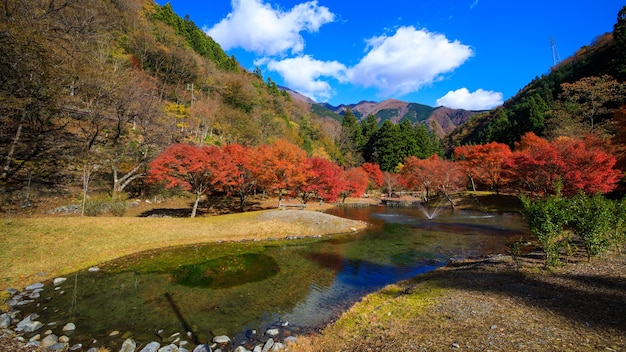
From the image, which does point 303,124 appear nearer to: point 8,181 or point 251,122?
point 251,122

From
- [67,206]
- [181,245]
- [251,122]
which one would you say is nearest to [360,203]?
[251,122]

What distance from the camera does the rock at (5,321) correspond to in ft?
26.7

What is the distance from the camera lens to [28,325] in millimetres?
8219

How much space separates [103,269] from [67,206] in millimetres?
16430

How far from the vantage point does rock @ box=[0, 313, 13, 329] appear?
8124 millimetres

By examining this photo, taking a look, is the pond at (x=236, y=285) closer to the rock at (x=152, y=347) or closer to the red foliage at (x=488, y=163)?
the rock at (x=152, y=347)

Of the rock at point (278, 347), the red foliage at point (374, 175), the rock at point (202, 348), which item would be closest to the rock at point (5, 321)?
the rock at point (202, 348)

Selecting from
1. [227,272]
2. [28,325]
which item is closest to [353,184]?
[227,272]

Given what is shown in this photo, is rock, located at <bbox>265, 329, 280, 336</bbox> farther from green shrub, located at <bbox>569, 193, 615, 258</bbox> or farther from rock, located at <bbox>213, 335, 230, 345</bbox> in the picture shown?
green shrub, located at <bbox>569, 193, 615, 258</bbox>

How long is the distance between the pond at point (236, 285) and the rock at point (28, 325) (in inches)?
15.1

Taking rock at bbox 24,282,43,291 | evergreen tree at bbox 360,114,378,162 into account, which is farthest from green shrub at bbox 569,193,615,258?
evergreen tree at bbox 360,114,378,162

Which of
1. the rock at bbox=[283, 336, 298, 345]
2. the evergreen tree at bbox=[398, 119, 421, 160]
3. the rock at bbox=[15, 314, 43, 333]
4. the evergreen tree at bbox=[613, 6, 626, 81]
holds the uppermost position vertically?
the evergreen tree at bbox=[613, 6, 626, 81]

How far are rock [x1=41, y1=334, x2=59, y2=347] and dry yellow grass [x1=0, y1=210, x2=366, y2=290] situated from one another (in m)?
5.72

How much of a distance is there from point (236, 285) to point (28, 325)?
21.9 feet
